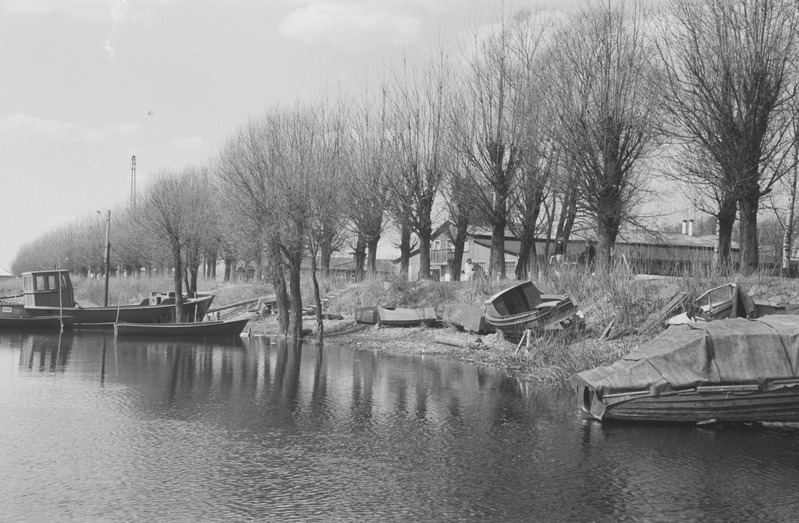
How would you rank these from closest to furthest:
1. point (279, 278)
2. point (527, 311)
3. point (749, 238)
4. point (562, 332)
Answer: point (562, 332)
point (749, 238)
point (527, 311)
point (279, 278)

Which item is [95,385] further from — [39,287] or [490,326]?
[39,287]

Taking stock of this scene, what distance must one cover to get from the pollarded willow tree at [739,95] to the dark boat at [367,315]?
48.4 feet

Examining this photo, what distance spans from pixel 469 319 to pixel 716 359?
14.3m

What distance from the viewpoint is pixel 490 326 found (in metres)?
27.1

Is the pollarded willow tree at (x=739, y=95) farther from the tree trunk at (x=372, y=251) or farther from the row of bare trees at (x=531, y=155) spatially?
the tree trunk at (x=372, y=251)

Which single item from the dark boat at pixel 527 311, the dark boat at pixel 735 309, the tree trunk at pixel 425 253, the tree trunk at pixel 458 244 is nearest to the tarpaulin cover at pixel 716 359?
the dark boat at pixel 735 309

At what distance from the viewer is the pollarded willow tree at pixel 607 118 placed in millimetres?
26953

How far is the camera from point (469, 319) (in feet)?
90.8

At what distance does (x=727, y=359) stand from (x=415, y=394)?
295 inches

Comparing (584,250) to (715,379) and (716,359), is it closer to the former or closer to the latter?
(716,359)

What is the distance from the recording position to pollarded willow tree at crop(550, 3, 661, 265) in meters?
27.0

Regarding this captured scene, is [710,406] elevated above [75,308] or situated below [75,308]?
below

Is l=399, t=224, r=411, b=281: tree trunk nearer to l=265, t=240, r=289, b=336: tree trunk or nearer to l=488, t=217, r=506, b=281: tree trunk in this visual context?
l=488, t=217, r=506, b=281: tree trunk

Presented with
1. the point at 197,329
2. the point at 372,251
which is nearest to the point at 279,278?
the point at 197,329
